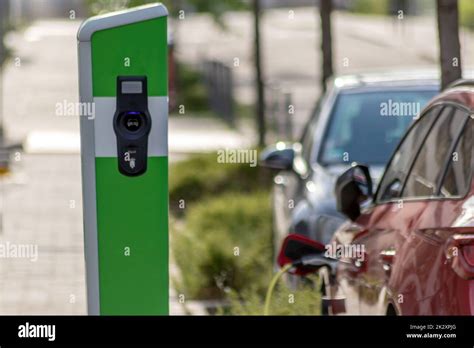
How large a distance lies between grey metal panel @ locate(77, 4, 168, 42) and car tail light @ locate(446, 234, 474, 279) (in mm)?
1480

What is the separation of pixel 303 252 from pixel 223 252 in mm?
4224

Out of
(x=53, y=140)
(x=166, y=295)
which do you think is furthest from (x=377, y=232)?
(x=53, y=140)

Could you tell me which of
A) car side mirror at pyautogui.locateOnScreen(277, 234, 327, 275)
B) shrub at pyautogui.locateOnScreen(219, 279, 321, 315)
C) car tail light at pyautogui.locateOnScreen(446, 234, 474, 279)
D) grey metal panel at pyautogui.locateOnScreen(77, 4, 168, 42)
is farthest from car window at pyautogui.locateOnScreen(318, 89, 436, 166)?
car tail light at pyautogui.locateOnScreen(446, 234, 474, 279)

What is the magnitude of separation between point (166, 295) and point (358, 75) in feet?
16.9

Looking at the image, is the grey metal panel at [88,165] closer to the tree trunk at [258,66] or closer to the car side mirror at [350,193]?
the car side mirror at [350,193]

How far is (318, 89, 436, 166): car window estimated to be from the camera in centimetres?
926

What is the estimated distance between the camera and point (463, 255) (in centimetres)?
450

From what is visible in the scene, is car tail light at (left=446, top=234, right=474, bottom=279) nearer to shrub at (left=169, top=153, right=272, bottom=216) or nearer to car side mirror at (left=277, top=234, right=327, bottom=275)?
car side mirror at (left=277, top=234, right=327, bottom=275)

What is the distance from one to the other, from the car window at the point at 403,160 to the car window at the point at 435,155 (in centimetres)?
8

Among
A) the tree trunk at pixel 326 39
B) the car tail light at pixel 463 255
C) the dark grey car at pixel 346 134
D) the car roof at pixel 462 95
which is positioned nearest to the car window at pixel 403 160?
the car roof at pixel 462 95

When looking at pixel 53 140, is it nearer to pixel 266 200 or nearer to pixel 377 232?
pixel 266 200

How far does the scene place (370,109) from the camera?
9633 mm

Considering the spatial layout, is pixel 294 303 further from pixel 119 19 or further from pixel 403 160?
pixel 119 19

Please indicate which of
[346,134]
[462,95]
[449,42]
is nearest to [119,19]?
[462,95]
